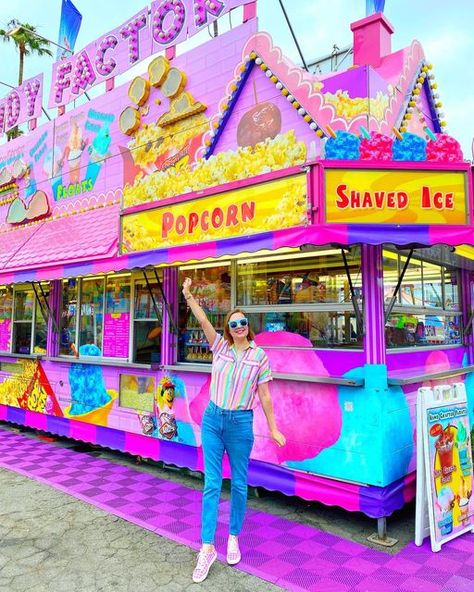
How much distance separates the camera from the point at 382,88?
521 centimetres

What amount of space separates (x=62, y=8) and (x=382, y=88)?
757 cm

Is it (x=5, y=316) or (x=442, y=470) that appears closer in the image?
(x=442, y=470)

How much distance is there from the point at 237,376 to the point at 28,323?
6722 mm

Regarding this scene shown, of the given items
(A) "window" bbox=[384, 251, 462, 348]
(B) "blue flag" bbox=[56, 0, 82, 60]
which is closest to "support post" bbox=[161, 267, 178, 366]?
(A) "window" bbox=[384, 251, 462, 348]

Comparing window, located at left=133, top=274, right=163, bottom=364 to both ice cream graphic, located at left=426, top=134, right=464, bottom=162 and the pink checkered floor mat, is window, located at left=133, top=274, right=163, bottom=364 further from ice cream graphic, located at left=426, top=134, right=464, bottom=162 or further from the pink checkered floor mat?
ice cream graphic, located at left=426, top=134, right=464, bottom=162

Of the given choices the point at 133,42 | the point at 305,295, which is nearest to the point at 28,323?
the point at 133,42

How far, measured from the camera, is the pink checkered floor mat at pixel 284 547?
3.56 metres

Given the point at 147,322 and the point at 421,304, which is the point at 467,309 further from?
the point at 147,322

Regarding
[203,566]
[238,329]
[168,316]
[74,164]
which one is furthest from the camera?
[74,164]

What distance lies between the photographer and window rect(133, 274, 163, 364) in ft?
21.8

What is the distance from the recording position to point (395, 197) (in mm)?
4105

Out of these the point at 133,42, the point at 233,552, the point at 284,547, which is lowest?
the point at 284,547

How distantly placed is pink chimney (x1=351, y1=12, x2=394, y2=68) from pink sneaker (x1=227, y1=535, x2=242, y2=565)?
17.2 ft

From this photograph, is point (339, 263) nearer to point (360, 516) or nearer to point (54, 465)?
point (360, 516)
